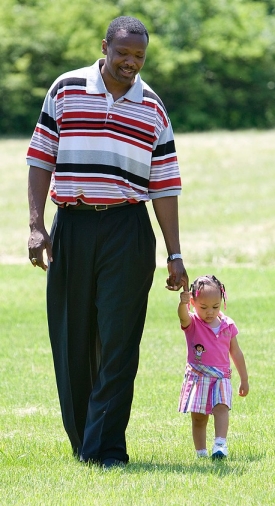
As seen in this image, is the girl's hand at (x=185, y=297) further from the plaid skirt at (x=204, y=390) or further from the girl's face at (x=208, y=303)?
the plaid skirt at (x=204, y=390)

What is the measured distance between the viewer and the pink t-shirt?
5.73 m

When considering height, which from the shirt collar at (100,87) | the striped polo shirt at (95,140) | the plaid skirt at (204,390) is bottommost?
the plaid skirt at (204,390)

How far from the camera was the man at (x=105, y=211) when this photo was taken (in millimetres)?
5340

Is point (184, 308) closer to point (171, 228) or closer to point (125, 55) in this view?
point (171, 228)

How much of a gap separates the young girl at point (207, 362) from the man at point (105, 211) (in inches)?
6.1

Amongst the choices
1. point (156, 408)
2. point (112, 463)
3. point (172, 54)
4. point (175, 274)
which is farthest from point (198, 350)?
point (172, 54)

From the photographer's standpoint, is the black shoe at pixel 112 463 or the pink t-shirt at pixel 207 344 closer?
the black shoe at pixel 112 463

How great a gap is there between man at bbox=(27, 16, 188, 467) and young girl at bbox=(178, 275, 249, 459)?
15cm

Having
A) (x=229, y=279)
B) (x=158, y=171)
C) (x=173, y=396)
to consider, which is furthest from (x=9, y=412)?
(x=229, y=279)

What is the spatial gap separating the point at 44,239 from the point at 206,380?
118 cm

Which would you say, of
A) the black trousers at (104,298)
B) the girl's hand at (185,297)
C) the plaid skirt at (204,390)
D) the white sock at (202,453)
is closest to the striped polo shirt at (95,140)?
the black trousers at (104,298)

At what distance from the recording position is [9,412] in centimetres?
761

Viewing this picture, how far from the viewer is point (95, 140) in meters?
5.34

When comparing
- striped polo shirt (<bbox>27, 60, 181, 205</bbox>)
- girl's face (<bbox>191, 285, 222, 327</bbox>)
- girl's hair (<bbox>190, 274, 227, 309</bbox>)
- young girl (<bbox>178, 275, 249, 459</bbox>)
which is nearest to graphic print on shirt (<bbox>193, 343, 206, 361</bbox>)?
young girl (<bbox>178, 275, 249, 459</bbox>)
